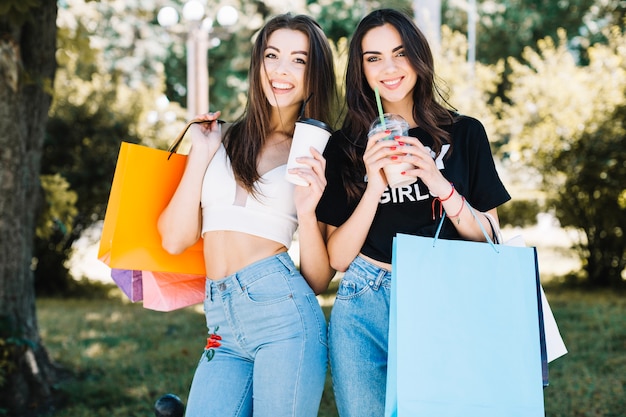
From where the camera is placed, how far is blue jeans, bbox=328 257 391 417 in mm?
2297

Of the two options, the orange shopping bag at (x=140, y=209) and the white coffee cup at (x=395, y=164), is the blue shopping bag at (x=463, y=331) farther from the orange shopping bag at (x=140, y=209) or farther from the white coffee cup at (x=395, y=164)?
the orange shopping bag at (x=140, y=209)

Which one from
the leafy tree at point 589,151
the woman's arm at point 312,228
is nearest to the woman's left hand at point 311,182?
the woman's arm at point 312,228

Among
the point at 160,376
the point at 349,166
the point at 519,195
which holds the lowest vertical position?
the point at 160,376

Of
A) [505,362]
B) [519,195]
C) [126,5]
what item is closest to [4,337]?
[505,362]

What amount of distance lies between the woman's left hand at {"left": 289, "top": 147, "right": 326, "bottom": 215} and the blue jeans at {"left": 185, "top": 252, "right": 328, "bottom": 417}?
0.73ft

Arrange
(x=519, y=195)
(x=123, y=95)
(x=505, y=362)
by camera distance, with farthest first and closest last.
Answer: (x=519, y=195) → (x=123, y=95) → (x=505, y=362)

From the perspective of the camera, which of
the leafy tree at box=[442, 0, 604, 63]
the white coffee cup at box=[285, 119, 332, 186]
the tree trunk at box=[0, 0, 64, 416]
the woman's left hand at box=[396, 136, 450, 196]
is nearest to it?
the woman's left hand at box=[396, 136, 450, 196]

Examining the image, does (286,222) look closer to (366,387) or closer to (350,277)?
(350,277)

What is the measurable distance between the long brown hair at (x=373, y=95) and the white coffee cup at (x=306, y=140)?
0.17 metres

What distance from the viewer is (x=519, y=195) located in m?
16.6

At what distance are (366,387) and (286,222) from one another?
25.5 inches

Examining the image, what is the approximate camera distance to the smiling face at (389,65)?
94.1 inches

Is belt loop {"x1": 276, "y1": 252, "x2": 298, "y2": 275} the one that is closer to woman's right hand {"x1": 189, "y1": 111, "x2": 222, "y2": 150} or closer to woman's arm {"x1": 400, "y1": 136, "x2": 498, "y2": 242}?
woman's right hand {"x1": 189, "y1": 111, "x2": 222, "y2": 150}

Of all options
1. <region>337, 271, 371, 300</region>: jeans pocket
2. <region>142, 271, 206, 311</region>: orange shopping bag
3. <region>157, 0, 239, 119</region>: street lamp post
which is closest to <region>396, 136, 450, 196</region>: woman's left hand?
<region>337, 271, 371, 300</region>: jeans pocket
